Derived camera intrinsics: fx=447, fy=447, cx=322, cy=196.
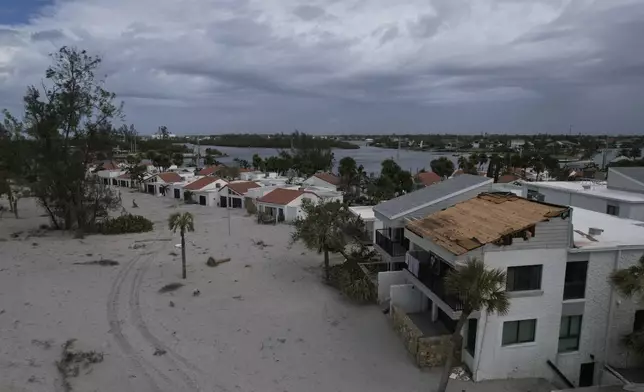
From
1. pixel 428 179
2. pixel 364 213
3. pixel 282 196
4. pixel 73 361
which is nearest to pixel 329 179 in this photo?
pixel 428 179

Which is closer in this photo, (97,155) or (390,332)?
(390,332)

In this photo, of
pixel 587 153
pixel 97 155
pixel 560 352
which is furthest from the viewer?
pixel 587 153

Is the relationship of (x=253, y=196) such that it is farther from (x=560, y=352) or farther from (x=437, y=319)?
(x=560, y=352)

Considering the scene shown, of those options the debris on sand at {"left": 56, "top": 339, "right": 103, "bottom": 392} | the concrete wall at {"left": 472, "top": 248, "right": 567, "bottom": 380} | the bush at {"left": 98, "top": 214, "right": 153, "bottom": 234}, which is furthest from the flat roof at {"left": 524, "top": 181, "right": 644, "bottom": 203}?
Result: the bush at {"left": 98, "top": 214, "right": 153, "bottom": 234}

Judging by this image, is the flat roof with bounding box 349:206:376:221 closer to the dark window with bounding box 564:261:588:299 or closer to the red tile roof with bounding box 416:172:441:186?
the dark window with bounding box 564:261:588:299

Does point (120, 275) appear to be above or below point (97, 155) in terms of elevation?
below

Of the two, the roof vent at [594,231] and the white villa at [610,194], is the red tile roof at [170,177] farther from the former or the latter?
the roof vent at [594,231]

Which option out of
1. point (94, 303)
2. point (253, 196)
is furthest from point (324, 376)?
point (253, 196)
